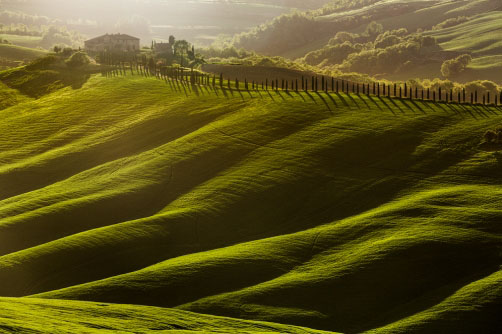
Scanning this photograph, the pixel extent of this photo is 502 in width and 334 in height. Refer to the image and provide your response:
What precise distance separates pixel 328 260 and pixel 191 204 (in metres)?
19.6

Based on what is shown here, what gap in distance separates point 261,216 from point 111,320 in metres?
26.8

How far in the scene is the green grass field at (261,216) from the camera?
47.5m

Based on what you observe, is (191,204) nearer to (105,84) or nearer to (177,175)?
(177,175)

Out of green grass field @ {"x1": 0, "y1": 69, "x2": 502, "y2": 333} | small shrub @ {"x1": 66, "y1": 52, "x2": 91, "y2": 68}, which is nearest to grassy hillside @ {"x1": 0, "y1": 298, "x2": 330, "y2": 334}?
green grass field @ {"x1": 0, "y1": 69, "x2": 502, "y2": 333}

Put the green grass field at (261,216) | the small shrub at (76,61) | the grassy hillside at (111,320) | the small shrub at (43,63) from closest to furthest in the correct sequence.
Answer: the grassy hillside at (111,320), the green grass field at (261,216), the small shrub at (76,61), the small shrub at (43,63)

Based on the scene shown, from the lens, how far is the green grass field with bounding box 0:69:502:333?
47.5 m

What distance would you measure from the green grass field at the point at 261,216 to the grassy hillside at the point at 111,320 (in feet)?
0.81

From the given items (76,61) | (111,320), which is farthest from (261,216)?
(76,61)

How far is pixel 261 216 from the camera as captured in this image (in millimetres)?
64688

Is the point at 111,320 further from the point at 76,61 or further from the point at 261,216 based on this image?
the point at 76,61

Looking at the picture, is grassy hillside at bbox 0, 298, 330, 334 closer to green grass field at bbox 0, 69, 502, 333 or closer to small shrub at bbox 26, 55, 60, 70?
green grass field at bbox 0, 69, 502, 333

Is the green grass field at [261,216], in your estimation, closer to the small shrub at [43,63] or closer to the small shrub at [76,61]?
the small shrub at [76,61]

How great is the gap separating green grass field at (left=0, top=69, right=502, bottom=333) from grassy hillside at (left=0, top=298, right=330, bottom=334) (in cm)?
25

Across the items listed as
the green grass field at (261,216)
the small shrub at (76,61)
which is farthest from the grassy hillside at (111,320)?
the small shrub at (76,61)
